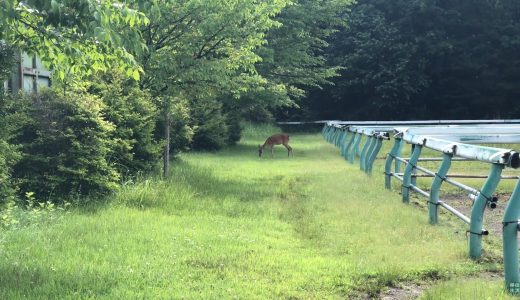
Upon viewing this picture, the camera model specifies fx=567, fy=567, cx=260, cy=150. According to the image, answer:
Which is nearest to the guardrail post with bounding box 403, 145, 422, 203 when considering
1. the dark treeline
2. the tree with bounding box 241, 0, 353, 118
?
the tree with bounding box 241, 0, 353, 118

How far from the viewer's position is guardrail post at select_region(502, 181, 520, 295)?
437 centimetres

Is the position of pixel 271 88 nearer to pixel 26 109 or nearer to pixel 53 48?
pixel 26 109

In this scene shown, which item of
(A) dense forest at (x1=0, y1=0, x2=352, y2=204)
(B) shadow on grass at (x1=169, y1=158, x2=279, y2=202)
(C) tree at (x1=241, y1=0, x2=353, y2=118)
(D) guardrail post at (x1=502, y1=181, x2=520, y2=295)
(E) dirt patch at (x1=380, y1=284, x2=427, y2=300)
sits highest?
(C) tree at (x1=241, y1=0, x2=353, y2=118)

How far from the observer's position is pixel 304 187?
11.1 m

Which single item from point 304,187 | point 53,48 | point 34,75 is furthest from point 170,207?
point 34,75

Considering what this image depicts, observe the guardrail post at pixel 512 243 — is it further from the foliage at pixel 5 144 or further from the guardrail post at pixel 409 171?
the foliage at pixel 5 144

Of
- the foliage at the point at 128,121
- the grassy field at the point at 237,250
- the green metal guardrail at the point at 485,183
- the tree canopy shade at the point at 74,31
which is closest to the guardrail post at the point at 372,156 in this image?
the green metal guardrail at the point at 485,183

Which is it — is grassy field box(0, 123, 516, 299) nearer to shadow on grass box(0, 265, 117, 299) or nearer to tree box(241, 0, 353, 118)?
shadow on grass box(0, 265, 117, 299)

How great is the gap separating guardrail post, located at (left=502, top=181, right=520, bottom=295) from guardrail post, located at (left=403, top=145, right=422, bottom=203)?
3931 millimetres

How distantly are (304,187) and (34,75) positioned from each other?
5.95 meters

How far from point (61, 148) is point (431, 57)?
107 feet

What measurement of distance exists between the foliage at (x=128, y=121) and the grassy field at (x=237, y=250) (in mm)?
731

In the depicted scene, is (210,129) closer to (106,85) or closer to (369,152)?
(369,152)

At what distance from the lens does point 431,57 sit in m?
37.2
